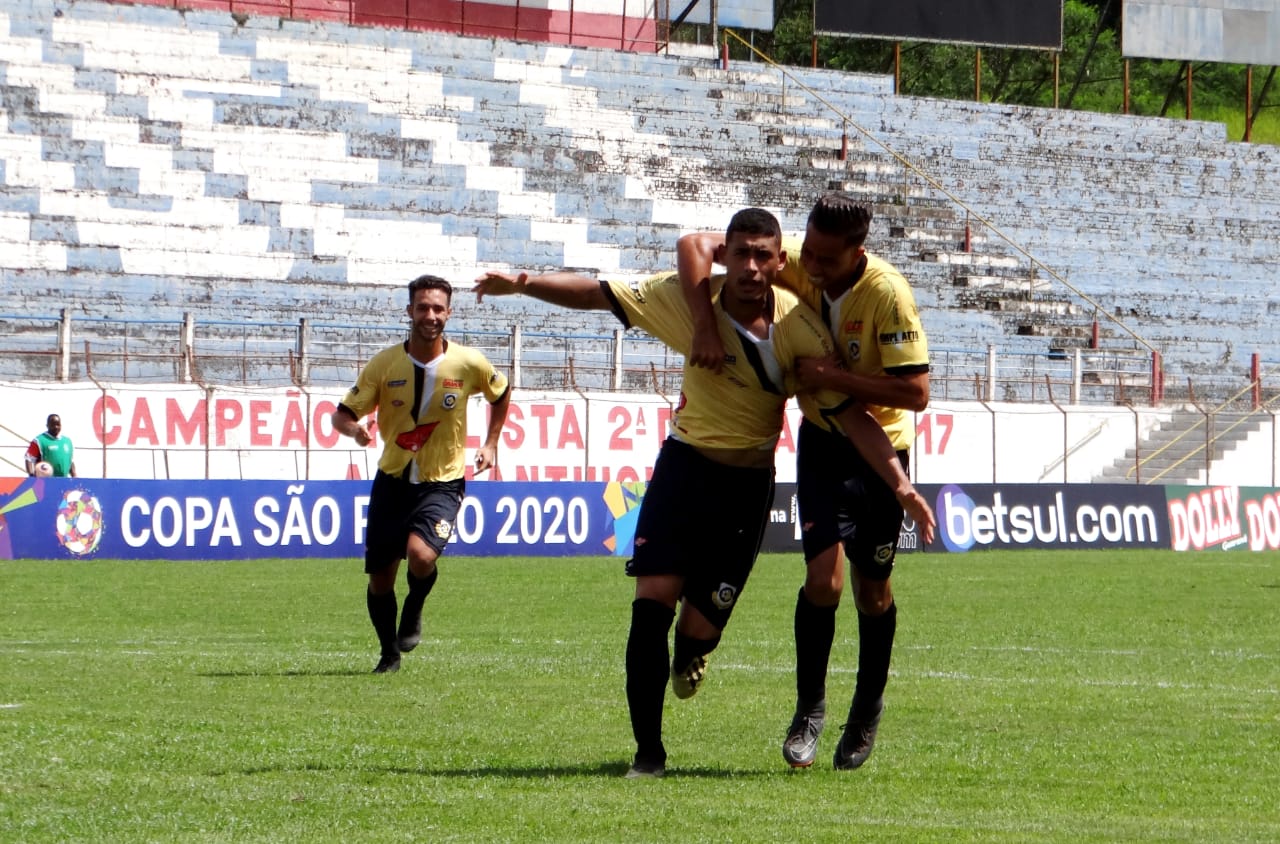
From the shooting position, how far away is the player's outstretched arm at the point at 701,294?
726 cm

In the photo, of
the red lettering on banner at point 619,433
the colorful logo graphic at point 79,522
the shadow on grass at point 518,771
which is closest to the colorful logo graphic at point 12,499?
the colorful logo graphic at point 79,522

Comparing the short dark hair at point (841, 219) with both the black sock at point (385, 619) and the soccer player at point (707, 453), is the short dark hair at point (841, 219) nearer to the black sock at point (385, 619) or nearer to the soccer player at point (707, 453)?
the soccer player at point (707, 453)

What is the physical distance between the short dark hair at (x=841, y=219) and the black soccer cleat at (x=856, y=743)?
6.13ft

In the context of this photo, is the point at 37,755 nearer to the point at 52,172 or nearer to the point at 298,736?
the point at 298,736

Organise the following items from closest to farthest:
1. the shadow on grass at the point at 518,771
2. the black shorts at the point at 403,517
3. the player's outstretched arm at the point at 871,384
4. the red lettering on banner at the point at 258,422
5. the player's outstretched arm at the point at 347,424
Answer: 1. the shadow on grass at the point at 518,771
2. the player's outstretched arm at the point at 871,384
3. the player's outstretched arm at the point at 347,424
4. the black shorts at the point at 403,517
5. the red lettering on banner at the point at 258,422

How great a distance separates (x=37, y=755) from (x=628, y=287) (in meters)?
2.81

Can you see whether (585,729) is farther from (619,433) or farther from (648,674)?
(619,433)

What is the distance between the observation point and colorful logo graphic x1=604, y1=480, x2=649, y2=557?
27422mm

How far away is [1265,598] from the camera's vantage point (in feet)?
61.6

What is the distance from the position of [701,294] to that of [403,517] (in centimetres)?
482

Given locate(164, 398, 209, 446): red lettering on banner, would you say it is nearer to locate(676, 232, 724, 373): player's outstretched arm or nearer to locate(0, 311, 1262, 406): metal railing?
locate(0, 311, 1262, 406): metal railing

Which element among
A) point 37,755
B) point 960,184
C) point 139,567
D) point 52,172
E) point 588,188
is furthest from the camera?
point 960,184

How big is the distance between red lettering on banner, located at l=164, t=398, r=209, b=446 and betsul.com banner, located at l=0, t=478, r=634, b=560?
263 centimetres

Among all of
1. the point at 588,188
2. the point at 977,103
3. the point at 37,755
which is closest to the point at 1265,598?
the point at 37,755
